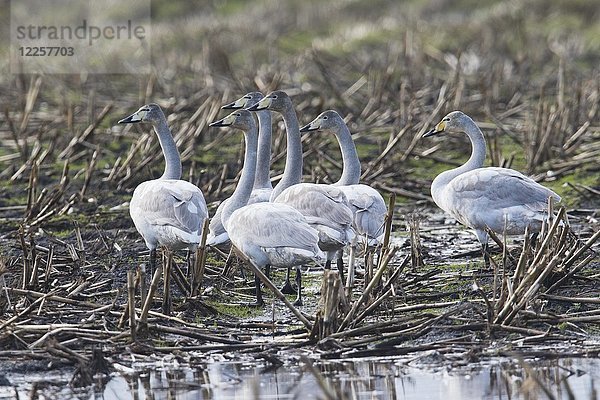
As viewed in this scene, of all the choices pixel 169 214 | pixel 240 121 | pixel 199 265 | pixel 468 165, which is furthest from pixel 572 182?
pixel 199 265

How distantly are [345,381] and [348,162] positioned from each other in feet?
11.6

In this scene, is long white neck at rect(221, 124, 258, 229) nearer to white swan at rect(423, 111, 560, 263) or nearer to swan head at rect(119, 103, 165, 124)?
swan head at rect(119, 103, 165, 124)

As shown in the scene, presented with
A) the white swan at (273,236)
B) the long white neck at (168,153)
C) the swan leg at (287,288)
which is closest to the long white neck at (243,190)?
the white swan at (273,236)

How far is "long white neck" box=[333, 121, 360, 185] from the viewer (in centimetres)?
902

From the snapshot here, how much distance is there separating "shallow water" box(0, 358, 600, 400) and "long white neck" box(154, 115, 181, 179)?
3.28m

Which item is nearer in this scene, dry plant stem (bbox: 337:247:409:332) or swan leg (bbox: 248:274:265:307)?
dry plant stem (bbox: 337:247:409:332)

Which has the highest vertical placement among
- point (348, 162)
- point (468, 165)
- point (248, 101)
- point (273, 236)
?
point (248, 101)

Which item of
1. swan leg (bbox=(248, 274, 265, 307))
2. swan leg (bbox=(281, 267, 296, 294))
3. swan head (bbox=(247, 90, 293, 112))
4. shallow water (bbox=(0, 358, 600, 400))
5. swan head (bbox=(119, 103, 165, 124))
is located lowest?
shallow water (bbox=(0, 358, 600, 400))

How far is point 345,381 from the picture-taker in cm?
578

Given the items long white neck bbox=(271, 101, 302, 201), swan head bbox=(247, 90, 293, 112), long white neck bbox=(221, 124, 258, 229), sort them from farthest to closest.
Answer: swan head bbox=(247, 90, 293, 112) < long white neck bbox=(271, 101, 302, 201) < long white neck bbox=(221, 124, 258, 229)

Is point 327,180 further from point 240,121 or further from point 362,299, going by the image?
point 362,299

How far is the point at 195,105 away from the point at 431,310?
8.19 metres

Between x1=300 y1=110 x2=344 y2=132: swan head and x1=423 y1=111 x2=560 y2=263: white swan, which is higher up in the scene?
x1=300 y1=110 x2=344 y2=132: swan head

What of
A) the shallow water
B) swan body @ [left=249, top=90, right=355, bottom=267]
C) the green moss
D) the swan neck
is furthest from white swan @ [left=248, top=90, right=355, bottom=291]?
the green moss
